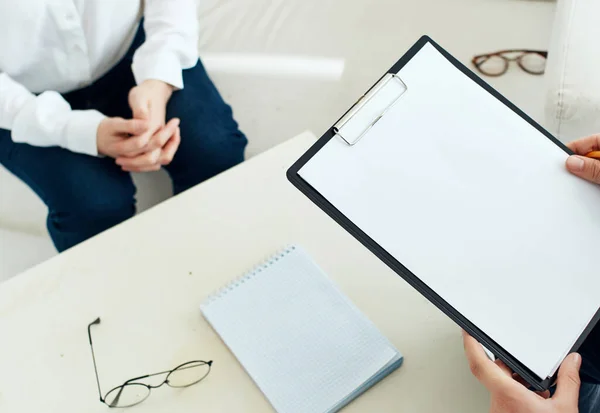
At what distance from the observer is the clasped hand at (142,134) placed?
95cm

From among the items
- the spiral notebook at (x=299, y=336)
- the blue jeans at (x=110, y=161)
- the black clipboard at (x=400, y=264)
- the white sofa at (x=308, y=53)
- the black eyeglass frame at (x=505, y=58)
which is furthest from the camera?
the black eyeglass frame at (x=505, y=58)

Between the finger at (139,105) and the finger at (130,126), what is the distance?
15mm

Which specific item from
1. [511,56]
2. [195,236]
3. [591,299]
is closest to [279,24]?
[511,56]

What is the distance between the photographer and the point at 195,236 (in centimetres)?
86

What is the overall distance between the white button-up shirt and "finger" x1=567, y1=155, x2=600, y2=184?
2.18 ft

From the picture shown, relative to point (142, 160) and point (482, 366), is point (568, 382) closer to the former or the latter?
point (482, 366)

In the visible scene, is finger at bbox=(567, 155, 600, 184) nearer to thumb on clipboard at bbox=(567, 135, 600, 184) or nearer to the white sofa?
thumb on clipboard at bbox=(567, 135, 600, 184)

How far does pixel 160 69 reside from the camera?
0.99 metres

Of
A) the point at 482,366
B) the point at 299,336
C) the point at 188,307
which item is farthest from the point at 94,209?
the point at 482,366

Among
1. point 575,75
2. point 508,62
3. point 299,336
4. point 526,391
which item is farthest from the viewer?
point 508,62

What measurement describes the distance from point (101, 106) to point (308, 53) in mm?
468

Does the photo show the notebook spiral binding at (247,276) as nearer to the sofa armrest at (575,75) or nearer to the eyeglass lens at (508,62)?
the sofa armrest at (575,75)

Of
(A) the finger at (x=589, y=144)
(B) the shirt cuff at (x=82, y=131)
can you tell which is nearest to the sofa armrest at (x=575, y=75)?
(A) the finger at (x=589, y=144)

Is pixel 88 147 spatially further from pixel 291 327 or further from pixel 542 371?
pixel 542 371
